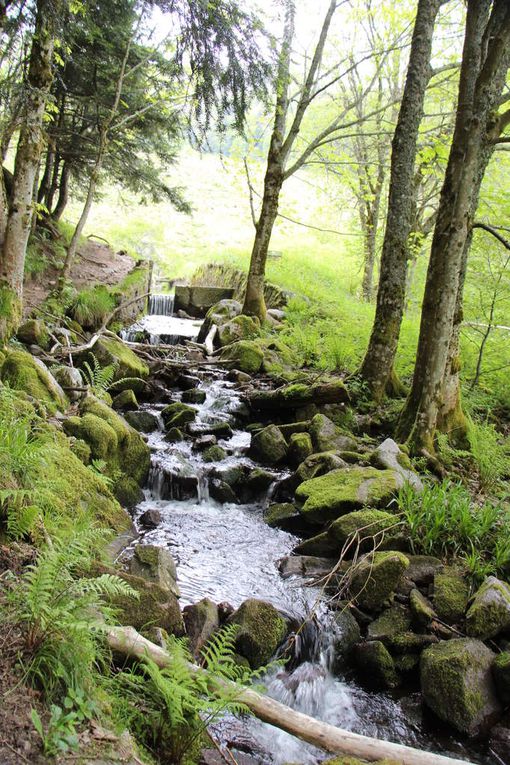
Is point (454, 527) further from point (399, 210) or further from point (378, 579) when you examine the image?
point (399, 210)

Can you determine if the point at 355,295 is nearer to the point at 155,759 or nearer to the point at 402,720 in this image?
the point at 402,720

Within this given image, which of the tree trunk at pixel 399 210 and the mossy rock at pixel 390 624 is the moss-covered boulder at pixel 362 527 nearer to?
the mossy rock at pixel 390 624

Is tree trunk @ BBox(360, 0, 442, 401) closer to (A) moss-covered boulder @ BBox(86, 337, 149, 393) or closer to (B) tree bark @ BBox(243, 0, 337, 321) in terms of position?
(A) moss-covered boulder @ BBox(86, 337, 149, 393)

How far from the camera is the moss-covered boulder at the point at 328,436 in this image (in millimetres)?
7211

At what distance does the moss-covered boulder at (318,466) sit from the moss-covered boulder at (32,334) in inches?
182

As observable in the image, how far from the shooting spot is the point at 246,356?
36.2 feet

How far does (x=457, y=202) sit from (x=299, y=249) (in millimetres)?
18467

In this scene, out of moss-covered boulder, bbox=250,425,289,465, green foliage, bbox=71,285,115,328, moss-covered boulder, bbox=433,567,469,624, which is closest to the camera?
moss-covered boulder, bbox=433,567,469,624

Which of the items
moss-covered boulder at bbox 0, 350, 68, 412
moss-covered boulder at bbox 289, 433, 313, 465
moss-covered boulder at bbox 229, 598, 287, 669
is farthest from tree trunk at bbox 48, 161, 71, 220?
moss-covered boulder at bbox 229, 598, 287, 669

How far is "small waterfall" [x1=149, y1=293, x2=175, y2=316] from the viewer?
1717cm

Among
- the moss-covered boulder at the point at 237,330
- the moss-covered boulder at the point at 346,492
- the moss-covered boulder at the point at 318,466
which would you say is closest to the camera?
the moss-covered boulder at the point at 346,492

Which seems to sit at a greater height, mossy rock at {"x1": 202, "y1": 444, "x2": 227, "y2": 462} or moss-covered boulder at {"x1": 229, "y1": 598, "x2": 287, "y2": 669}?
mossy rock at {"x1": 202, "y1": 444, "x2": 227, "y2": 462}

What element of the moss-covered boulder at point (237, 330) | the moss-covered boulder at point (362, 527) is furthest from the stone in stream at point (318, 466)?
the moss-covered boulder at point (237, 330)

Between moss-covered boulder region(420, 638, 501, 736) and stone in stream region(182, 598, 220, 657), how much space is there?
160 centimetres
